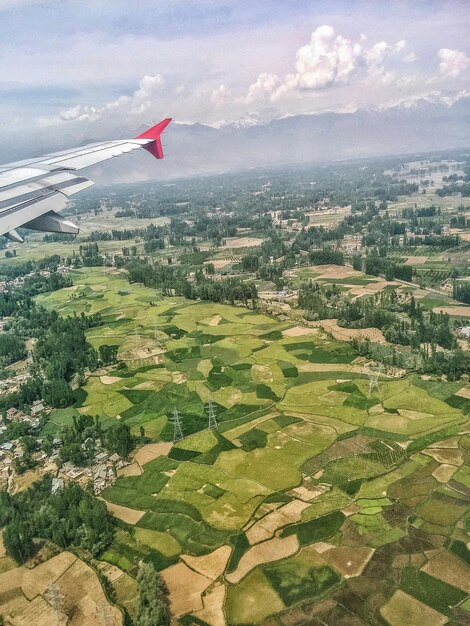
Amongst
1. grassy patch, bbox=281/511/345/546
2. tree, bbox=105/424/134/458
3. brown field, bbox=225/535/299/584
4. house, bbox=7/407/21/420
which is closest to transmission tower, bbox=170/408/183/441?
tree, bbox=105/424/134/458

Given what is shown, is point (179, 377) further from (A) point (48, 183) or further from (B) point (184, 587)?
(A) point (48, 183)

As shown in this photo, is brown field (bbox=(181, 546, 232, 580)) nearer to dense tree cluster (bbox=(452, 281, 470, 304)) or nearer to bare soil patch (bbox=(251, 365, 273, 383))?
bare soil patch (bbox=(251, 365, 273, 383))

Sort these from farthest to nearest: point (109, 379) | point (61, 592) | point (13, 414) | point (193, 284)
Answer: point (193, 284) < point (109, 379) < point (13, 414) < point (61, 592)

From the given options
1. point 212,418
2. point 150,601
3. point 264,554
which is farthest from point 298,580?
point 212,418

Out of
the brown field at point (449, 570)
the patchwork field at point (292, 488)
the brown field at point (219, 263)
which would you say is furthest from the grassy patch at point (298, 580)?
the brown field at point (219, 263)

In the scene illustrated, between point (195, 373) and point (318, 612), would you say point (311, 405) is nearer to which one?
point (195, 373)

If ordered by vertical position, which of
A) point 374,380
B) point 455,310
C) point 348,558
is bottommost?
point 455,310
